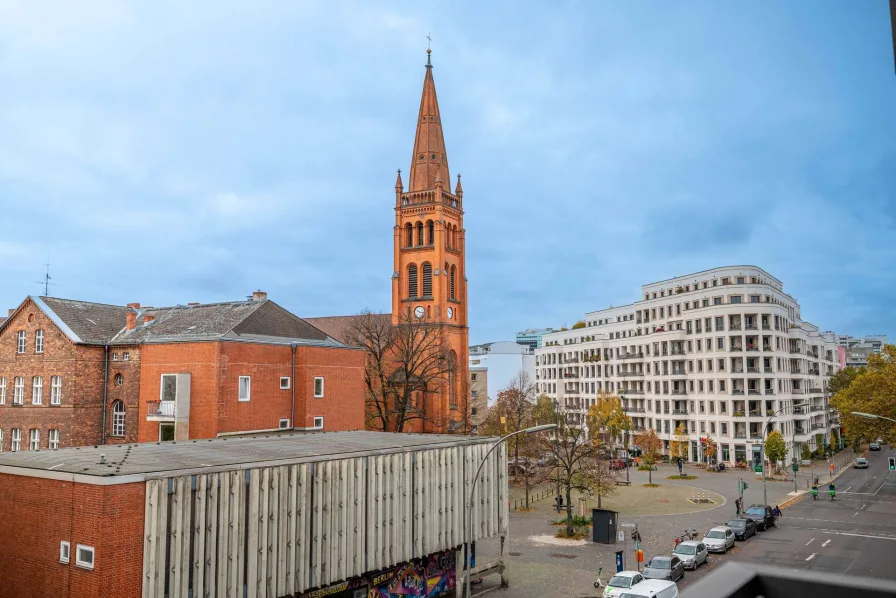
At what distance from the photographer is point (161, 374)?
38.2 m

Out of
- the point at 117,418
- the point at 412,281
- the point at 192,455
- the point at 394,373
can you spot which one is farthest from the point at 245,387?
the point at 412,281

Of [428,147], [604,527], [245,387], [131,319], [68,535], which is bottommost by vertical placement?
[604,527]

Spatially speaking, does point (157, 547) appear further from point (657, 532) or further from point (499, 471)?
point (657, 532)

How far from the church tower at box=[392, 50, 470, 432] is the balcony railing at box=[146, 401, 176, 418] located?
4162 cm

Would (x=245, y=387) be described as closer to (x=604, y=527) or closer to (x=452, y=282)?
(x=604, y=527)

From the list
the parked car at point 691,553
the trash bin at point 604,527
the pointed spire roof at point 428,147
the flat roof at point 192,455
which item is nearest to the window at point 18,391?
the flat roof at point 192,455

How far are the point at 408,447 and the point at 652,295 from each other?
229 feet

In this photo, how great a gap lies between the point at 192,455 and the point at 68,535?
13.3 feet

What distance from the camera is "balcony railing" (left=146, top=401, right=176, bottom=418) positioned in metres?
37.1

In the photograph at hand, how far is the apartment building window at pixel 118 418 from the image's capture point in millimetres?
40562

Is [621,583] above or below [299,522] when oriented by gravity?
below

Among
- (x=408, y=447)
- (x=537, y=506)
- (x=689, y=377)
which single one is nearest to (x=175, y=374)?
(x=408, y=447)

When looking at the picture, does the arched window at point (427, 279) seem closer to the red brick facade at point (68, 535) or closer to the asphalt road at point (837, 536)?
the asphalt road at point (837, 536)

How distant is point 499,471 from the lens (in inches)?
1112
